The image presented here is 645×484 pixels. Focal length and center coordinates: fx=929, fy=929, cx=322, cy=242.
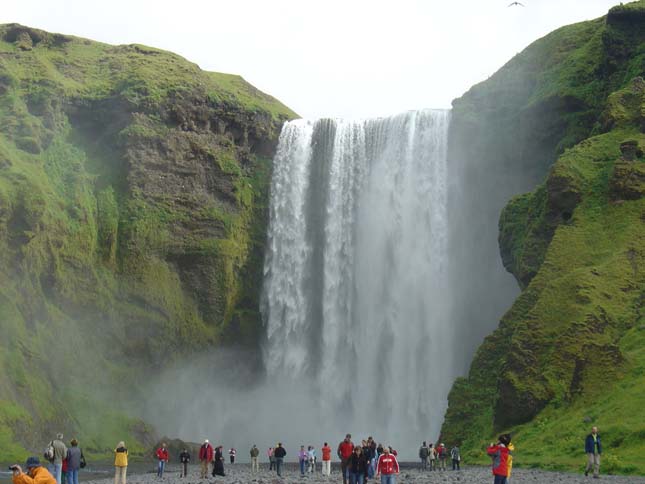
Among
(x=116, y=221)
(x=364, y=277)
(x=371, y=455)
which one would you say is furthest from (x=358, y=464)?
(x=116, y=221)

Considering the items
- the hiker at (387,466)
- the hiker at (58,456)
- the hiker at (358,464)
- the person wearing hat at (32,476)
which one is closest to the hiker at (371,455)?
the hiker at (358,464)

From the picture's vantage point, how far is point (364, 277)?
74.1 m

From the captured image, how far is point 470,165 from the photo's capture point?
231 feet

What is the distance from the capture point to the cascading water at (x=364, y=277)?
6800 cm

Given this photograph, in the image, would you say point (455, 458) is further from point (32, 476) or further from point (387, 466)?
point (32, 476)

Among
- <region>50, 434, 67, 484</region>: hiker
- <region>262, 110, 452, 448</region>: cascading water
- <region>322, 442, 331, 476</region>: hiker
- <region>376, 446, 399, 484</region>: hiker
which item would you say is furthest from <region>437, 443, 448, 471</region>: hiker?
<region>50, 434, 67, 484</region>: hiker

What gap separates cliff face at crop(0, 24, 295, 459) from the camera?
67.5 meters

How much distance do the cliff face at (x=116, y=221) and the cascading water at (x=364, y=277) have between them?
10.0ft

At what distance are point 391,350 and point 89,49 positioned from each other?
4377 centimetres

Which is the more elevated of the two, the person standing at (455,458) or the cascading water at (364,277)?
the cascading water at (364,277)

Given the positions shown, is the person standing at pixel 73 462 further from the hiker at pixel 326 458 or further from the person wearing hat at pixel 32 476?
the hiker at pixel 326 458

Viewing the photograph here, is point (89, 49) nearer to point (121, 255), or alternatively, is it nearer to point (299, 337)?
point (121, 255)

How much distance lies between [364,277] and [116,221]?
20.9 m

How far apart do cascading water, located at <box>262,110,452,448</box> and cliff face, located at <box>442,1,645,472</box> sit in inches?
332
